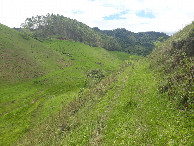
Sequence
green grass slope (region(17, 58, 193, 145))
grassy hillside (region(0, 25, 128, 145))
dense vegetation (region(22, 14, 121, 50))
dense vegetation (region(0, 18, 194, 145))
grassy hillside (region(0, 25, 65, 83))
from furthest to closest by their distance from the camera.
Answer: dense vegetation (region(22, 14, 121, 50)), grassy hillside (region(0, 25, 65, 83)), grassy hillside (region(0, 25, 128, 145)), dense vegetation (region(0, 18, 194, 145)), green grass slope (region(17, 58, 193, 145))

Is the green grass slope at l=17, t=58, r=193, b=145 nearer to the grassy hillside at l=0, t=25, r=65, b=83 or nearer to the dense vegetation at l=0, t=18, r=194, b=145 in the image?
the dense vegetation at l=0, t=18, r=194, b=145

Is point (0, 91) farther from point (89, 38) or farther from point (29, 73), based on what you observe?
point (89, 38)

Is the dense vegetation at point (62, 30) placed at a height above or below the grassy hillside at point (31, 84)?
above

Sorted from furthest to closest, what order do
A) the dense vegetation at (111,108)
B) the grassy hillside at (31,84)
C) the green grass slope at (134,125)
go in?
the grassy hillside at (31,84), the dense vegetation at (111,108), the green grass slope at (134,125)

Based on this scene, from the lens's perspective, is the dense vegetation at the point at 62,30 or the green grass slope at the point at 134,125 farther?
the dense vegetation at the point at 62,30

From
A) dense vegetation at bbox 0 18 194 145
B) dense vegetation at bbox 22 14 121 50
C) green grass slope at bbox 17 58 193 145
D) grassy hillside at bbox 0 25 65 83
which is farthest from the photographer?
dense vegetation at bbox 22 14 121 50

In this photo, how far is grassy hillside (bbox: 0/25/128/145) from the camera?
98.0ft

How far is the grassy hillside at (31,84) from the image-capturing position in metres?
29.9

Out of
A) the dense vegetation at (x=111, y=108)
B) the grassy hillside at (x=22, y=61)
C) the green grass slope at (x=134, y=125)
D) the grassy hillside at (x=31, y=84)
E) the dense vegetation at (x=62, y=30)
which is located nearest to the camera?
the green grass slope at (x=134, y=125)

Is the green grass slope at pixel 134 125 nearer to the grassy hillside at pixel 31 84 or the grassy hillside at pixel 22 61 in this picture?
the grassy hillside at pixel 31 84

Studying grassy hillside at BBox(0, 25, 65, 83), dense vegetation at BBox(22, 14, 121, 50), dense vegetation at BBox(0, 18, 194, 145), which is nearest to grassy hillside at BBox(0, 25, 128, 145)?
grassy hillside at BBox(0, 25, 65, 83)

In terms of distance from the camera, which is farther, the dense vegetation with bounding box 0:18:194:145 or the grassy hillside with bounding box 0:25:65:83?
the grassy hillside with bounding box 0:25:65:83

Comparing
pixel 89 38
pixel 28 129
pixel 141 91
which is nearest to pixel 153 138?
pixel 141 91

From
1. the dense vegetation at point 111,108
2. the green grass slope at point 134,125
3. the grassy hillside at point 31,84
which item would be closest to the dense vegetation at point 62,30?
the grassy hillside at point 31,84
